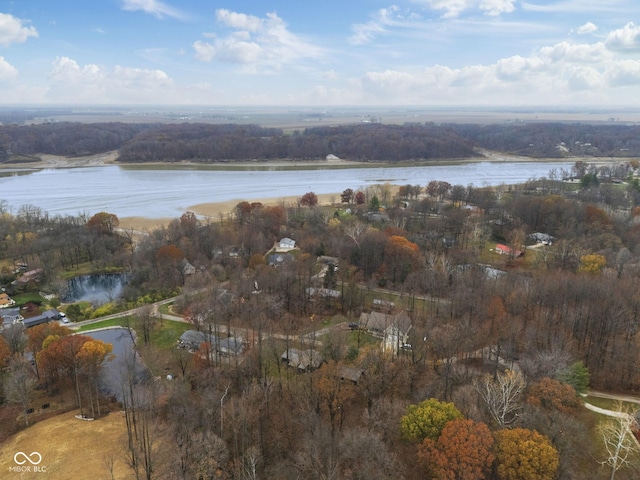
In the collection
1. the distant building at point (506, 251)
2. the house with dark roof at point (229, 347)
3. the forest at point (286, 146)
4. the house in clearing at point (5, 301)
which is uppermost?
the forest at point (286, 146)

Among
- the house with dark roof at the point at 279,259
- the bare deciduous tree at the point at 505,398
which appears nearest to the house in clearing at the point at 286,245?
the house with dark roof at the point at 279,259

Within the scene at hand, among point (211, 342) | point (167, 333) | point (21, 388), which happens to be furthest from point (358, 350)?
point (21, 388)

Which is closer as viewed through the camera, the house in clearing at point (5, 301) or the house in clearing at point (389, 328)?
the house in clearing at point (389, 328)

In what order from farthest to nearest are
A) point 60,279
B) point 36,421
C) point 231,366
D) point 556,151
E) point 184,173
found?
point 556,151, point 184,173, point 60,279, point 231,366, point 36,421

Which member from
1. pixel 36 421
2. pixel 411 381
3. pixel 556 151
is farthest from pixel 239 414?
pixel 556 151

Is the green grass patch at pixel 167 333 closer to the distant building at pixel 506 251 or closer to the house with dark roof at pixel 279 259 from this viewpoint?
the house with dark roof at pixel 279 259

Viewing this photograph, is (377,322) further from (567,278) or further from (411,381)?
(567,278)
